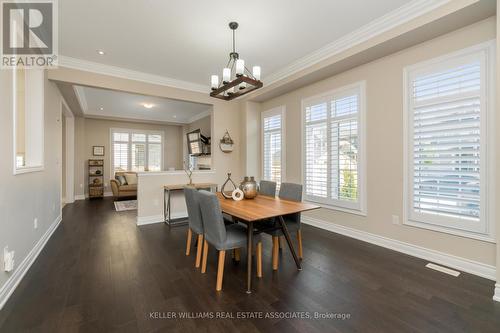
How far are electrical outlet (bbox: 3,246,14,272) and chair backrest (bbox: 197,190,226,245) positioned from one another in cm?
170

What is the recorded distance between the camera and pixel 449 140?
2.58 metres

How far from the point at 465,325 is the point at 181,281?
93.2 inches

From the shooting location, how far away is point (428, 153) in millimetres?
2758

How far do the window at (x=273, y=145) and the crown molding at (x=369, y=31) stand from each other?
3.65 feet

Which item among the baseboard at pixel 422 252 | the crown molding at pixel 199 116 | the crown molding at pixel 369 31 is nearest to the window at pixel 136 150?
the crown molding at pixel 199 116

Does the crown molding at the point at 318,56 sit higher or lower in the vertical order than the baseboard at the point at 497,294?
higher

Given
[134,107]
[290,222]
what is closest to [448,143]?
[290,222]

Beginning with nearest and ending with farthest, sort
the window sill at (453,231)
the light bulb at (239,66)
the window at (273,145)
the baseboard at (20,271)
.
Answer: the baseboard at (20,271), the window sill at (453,231), the light bulb at (239,66), the window at (273,145)

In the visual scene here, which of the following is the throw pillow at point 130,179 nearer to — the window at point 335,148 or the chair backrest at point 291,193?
the window at point 335,148

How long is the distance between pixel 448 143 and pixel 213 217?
2.75 meters

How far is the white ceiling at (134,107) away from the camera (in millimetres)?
5566

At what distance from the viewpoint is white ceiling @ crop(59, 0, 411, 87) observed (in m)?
2.49

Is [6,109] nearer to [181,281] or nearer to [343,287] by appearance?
[181,281]

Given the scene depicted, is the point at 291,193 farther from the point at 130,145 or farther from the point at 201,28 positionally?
the point at 130,145
